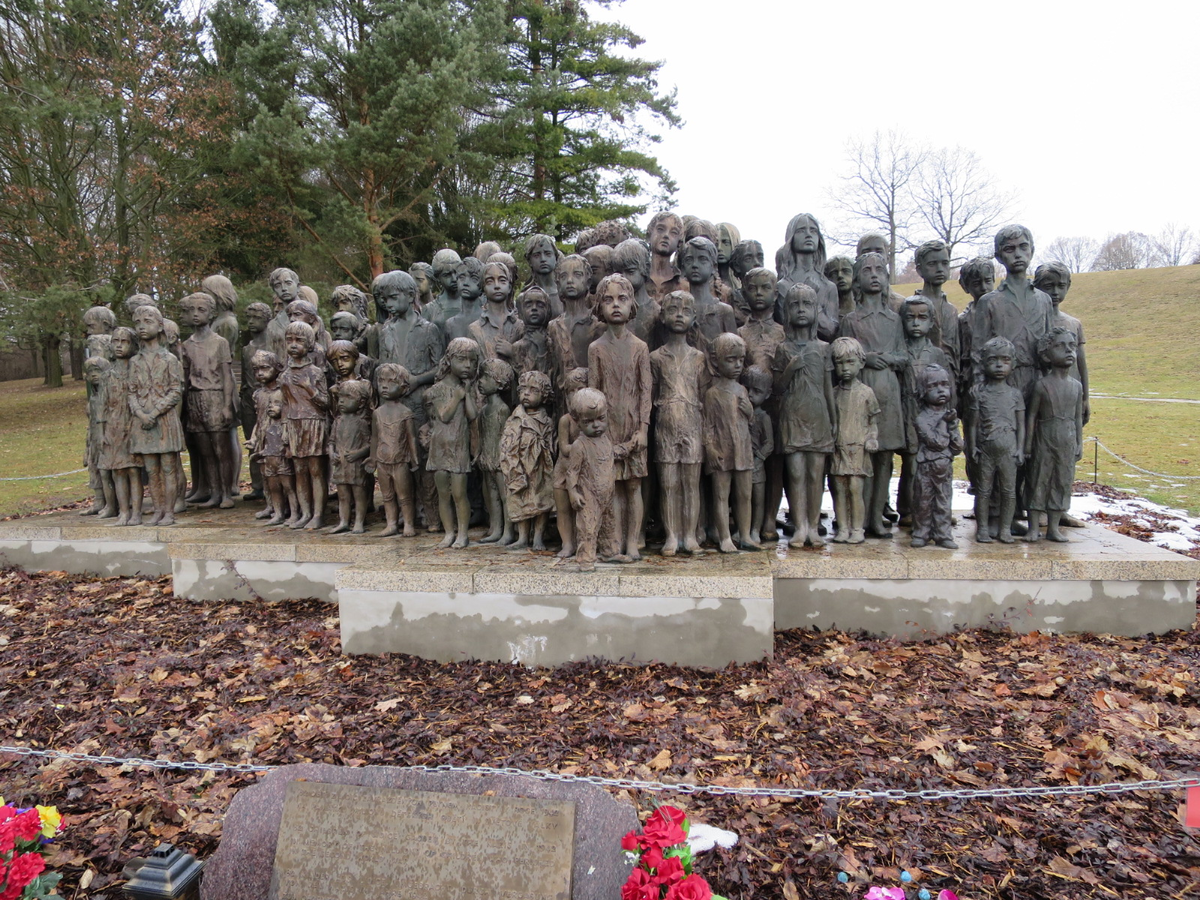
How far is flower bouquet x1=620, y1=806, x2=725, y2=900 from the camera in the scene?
7.13ft

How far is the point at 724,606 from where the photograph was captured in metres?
4.68

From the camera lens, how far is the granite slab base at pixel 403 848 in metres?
2.42

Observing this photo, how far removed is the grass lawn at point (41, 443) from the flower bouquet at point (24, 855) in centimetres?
959

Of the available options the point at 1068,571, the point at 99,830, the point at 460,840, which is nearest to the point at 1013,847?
the point at 460,840

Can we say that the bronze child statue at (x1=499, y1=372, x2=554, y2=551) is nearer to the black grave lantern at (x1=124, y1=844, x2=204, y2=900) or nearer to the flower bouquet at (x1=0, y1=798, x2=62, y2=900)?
the black grave lantern at (x1=124, y1=844, x2=204, y2=900)


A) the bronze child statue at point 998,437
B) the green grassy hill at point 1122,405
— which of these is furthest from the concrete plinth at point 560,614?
the green grassy hill at point 1122,405

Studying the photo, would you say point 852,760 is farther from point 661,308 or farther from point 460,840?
point 661,308

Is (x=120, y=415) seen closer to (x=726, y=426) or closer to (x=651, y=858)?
(x=726, y=426)

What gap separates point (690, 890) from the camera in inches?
84.8

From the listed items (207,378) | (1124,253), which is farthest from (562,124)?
(1124,253)

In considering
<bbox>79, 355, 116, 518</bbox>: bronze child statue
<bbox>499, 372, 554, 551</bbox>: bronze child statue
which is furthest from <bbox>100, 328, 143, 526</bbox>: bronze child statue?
<bbox>499, 372, 554, 551</bbox>: bronze child statue

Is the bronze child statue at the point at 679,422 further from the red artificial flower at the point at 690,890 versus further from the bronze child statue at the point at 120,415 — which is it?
the bronze child statue at the point at 120,415

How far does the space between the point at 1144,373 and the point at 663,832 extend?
2718 centimetres

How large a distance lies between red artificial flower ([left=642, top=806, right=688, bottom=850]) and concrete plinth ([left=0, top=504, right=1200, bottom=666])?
2.35m
